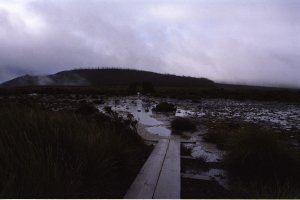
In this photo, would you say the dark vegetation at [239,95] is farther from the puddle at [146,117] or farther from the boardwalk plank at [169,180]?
the boardwalk plank at [169,180]

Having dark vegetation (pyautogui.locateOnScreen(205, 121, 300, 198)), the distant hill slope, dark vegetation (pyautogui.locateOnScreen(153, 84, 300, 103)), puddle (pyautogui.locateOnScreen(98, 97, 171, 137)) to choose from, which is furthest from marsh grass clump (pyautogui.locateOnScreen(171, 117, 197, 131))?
the distant hill slope

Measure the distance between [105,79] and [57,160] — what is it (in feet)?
501

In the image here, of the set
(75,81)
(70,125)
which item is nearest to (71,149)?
(70,125)

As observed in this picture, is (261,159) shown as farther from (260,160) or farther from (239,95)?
(239,95)

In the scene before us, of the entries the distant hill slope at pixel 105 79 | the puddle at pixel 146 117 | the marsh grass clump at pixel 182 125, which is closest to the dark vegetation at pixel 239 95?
the puddle at pixel 146 117

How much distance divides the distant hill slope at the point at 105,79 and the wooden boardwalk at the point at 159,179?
134 meters

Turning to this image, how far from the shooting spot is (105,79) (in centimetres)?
15550

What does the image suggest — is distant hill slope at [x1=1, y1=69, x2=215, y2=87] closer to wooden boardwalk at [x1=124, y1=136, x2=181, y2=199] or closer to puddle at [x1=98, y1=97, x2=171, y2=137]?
puddle at [x1=98, y1=97, x2=171, y2=137]

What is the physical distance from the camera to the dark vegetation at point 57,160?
3.48 metres

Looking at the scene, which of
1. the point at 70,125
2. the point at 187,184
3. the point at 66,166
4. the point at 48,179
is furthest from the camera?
the point at 187,184

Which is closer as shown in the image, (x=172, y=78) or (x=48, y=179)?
(x=48, y=179)

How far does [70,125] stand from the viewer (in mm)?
5352

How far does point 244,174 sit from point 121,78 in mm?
147866

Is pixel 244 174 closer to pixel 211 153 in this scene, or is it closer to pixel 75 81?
pixel 211 153
